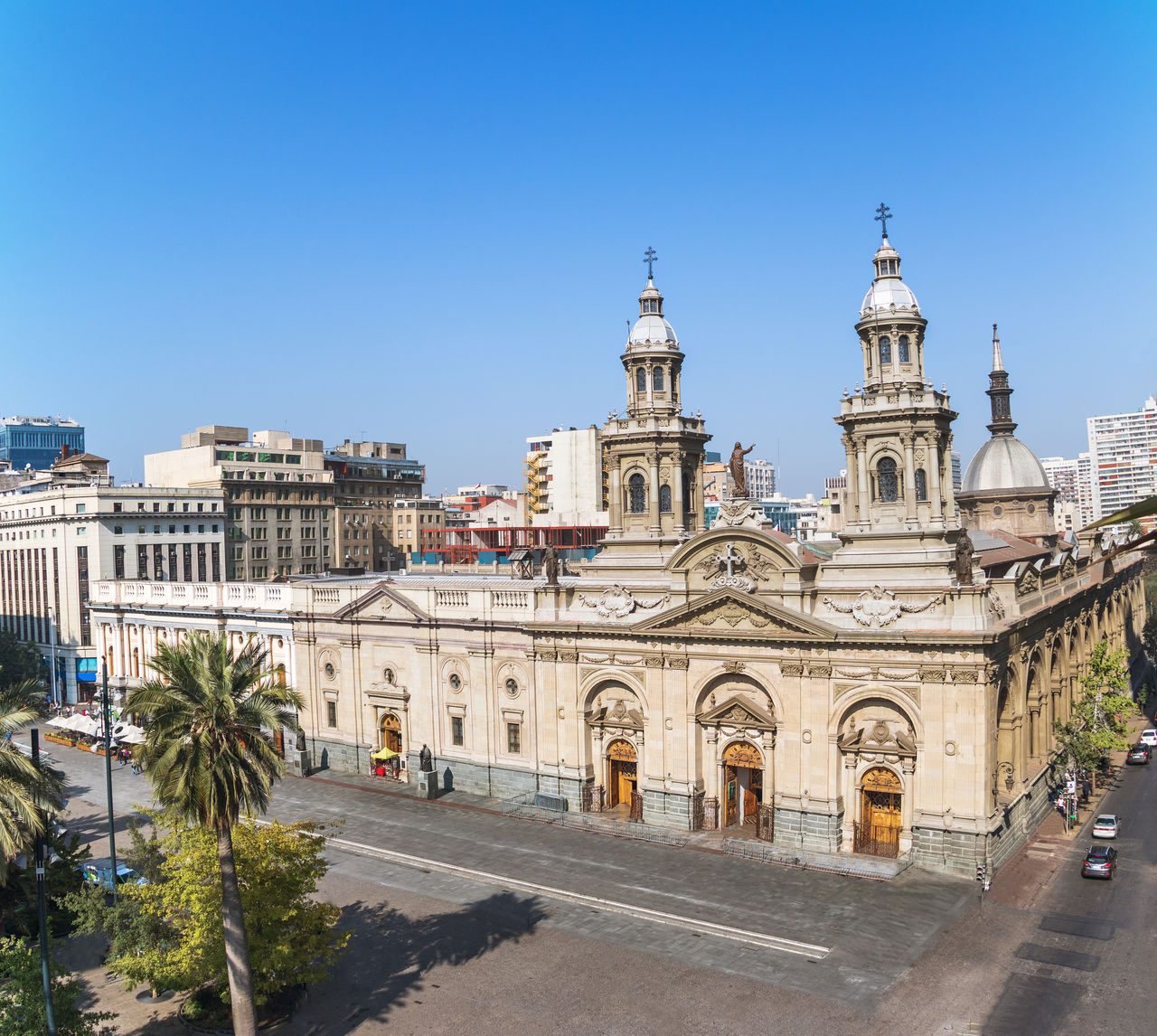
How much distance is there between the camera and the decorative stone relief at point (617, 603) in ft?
174

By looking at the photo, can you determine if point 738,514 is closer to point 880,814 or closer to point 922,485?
point 922,485

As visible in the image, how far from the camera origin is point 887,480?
50594mm

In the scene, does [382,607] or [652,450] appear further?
[382,607]

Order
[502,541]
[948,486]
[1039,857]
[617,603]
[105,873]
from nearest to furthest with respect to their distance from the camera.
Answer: [105,873] < [1039,857] < [948,486] < [617,603] < [502,541]

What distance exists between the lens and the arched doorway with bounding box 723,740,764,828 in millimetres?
49906

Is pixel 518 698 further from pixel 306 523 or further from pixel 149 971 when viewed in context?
pixel 306 523

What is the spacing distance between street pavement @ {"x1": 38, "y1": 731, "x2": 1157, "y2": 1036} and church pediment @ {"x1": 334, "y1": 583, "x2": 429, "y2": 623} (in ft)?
46.6

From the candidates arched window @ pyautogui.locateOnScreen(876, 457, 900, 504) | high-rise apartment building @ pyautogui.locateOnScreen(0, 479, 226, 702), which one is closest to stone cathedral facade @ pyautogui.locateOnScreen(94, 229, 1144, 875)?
arched window @ pyautogui.locateOnScreen(876, 457, 900, 504)

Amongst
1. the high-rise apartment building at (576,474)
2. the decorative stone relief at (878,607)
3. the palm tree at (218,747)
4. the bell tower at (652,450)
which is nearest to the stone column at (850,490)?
the decorative stone relief at (878,607)

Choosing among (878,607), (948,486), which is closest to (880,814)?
(878,607)

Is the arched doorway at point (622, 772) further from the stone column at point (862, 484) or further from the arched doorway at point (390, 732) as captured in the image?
the stone column at point (862, 484)

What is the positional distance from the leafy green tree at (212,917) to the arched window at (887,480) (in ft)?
103

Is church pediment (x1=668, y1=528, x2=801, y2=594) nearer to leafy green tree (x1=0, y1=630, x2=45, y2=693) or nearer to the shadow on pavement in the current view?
the shadow on pavement

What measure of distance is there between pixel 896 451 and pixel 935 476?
2.20 metres
